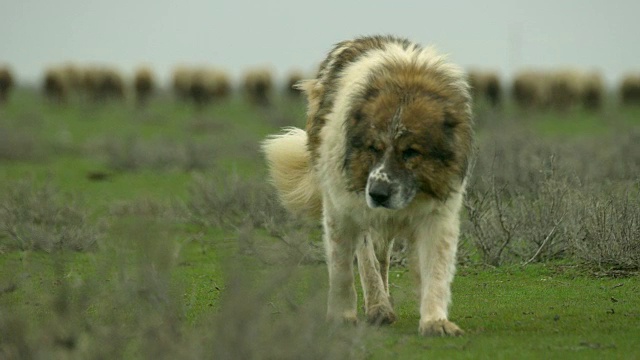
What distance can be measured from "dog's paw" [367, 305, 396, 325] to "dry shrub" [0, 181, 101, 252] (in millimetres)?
4790

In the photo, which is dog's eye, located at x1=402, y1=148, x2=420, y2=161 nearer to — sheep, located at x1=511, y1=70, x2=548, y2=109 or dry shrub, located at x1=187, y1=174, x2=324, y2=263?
dry shrub, located at x1=187, y1=174, x2=324, y2=263

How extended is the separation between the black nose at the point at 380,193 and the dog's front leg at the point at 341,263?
933 mm

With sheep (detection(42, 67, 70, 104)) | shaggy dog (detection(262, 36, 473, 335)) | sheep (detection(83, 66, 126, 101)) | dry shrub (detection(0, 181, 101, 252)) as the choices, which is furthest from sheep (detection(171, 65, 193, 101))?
shaggy dog (detection(262, 36, 473, 335))

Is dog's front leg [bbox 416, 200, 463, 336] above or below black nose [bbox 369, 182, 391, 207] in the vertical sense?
below

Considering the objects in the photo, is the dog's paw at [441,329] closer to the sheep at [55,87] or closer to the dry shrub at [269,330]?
the dry shrub at [269,330]

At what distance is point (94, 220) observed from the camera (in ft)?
51.0

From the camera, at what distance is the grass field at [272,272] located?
564cm

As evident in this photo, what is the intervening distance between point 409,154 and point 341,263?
1263 millimetres

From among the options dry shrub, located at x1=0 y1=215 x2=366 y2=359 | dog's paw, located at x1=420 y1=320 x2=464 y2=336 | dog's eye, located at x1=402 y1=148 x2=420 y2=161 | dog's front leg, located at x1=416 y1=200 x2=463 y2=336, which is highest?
dog's eye, located at x1=402 y1=148 x2=420 y2=161

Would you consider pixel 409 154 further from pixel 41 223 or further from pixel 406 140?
pixel 41 223

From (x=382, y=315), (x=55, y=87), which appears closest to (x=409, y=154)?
(x=382, y=315)

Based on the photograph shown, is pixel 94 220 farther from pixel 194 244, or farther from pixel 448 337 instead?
pixel 448 337

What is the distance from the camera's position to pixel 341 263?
8.38 m

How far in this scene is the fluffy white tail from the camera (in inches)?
370
